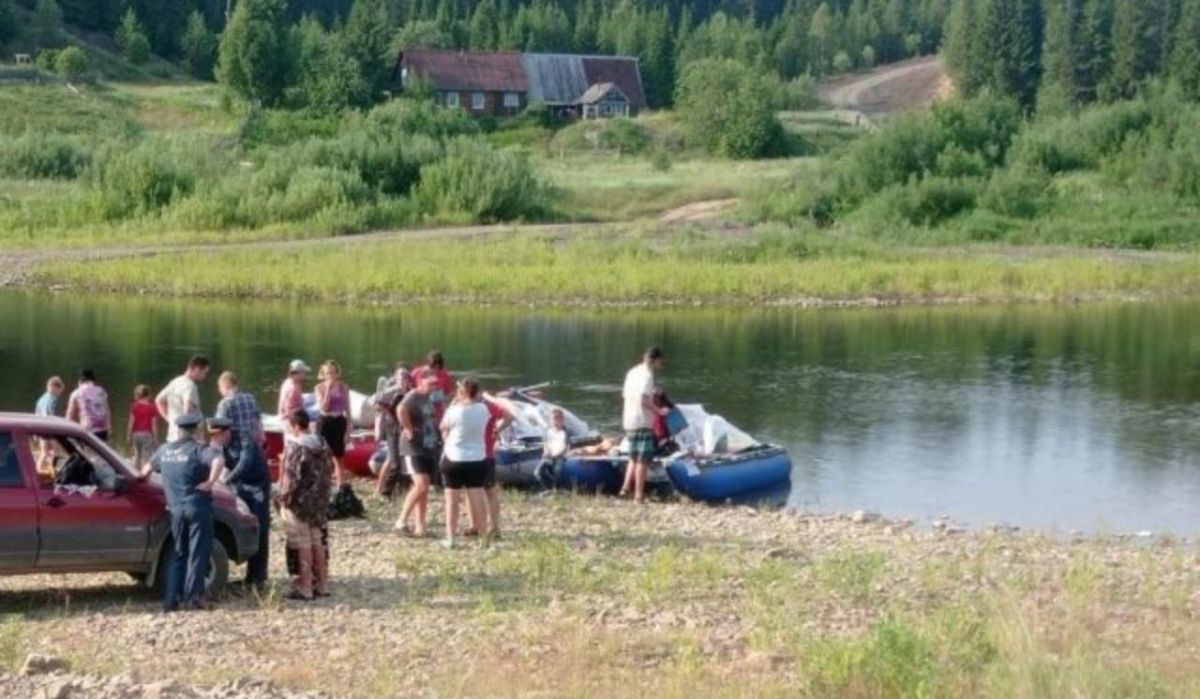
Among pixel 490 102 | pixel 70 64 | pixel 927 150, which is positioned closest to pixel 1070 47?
pixel 490 102

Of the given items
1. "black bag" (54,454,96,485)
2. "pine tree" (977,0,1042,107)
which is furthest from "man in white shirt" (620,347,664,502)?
"pine tree" (977,0,1042,107)

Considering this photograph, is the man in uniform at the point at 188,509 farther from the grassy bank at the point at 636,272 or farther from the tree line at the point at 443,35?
the tree line at the point at 443,35

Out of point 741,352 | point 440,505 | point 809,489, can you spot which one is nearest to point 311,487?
point 440,505

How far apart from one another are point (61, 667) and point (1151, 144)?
76.6m

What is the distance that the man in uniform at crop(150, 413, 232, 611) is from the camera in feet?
50.4

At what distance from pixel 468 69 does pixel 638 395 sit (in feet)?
328

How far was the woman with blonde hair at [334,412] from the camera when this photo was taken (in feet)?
73.5

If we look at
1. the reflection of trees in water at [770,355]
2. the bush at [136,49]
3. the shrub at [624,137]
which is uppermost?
the bush at [136,49]

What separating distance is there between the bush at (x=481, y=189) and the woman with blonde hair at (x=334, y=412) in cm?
5266

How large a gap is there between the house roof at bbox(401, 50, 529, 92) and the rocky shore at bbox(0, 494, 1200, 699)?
330ft

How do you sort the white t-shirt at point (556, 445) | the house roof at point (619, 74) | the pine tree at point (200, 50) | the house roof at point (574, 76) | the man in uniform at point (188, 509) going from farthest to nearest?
the pine tree at point (200, 50), the house roof at point (619, 74), the house roof at point (574, 76), the white t-shirt at point (556, 445), the man in uniform at point (188, 509)

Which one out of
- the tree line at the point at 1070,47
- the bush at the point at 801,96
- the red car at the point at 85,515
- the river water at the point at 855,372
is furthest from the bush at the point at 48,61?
the red car at the point at 85,515

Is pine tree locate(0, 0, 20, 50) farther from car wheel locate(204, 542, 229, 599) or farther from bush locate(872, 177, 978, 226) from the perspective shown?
car wheel locate(204, 542, 229, 599)

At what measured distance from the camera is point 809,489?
27.7m
